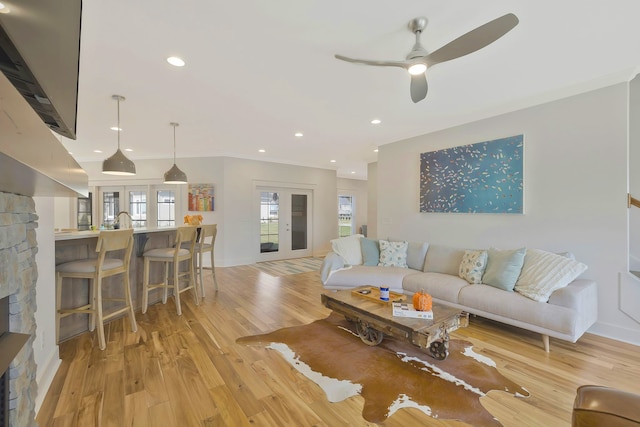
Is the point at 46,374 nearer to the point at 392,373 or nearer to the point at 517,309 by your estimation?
the point at 392,373

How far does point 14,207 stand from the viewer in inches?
51.1

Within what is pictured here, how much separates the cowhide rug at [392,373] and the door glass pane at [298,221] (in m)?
4.78

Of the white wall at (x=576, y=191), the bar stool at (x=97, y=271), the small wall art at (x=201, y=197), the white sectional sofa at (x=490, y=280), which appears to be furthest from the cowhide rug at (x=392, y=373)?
the small wall art at (x=201, y=197)

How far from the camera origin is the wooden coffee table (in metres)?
2.13

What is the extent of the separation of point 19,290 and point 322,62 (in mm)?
2534

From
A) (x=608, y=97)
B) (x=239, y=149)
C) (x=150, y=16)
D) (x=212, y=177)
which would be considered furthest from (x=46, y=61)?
(x=212, y=177)

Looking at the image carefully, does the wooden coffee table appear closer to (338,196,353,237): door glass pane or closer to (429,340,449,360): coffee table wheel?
(429,340,449,360): coffee table wheel

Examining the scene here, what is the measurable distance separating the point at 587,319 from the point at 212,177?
6448 mm

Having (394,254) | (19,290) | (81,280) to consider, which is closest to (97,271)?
(81,280)

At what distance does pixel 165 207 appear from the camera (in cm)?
665

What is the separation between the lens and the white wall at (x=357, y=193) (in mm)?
9516

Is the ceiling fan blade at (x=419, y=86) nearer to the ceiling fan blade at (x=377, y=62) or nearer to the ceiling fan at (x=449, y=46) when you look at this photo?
the ceiling fan at (x=449, y=46)

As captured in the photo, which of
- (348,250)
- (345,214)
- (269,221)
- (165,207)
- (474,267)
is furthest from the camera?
(345,214)

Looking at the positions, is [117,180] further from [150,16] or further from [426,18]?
[426,18]
